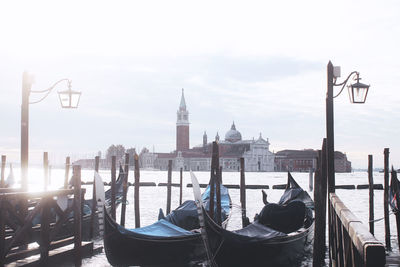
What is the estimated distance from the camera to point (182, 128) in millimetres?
84438

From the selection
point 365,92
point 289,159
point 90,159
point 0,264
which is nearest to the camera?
point 0,264

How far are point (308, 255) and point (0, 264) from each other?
4.78 metres

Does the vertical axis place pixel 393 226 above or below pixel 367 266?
below

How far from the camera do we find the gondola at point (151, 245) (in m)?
6.07

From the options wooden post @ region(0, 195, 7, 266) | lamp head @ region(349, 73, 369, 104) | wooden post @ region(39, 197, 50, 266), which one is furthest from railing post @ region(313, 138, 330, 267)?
wooden post @ region(0, 195, 7, 266)

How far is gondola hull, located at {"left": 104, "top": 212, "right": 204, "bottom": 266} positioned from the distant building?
250 ft

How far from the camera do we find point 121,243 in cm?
610

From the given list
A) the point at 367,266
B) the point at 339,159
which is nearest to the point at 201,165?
the point at 339,159

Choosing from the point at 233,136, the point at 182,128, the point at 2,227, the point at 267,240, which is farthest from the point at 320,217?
the point at 233,136

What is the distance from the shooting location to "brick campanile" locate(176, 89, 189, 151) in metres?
84.1

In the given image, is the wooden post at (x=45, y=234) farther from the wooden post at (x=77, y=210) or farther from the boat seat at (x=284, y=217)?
the boat seat at (x=284, y=217)

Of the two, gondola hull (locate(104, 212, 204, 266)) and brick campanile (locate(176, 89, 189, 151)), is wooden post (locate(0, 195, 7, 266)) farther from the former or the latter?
brick campanile (locate(176, 89, 189, 151))

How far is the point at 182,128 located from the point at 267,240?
258 feet

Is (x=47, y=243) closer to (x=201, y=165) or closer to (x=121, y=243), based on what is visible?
(x=121, y=243)
